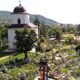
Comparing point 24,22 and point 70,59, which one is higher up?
point 24,22

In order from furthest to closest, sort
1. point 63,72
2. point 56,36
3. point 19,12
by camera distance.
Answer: point 56,36 < point 19,12 < point 63,72

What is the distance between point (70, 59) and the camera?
3388 cm

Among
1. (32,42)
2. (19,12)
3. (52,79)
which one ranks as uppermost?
(19,12)

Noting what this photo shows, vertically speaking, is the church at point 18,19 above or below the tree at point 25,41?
above

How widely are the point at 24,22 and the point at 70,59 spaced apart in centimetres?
1133

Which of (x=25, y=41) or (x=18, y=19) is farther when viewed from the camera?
(x=18, y=19)

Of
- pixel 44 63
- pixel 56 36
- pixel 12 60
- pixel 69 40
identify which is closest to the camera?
pixel 44 63

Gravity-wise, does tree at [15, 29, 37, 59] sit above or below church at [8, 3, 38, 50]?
below

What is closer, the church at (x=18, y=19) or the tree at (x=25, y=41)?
the tree at (x=25, y=41)

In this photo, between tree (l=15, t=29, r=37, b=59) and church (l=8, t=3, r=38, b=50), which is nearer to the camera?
tree (l=15, t=29, r=37, b=59)

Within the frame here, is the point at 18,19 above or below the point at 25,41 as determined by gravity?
above

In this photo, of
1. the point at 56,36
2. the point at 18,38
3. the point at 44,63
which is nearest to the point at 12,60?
the point at 18,38

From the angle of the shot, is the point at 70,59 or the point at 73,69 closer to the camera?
the point at 73,69

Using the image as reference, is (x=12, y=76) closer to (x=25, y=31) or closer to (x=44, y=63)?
(x=25, y=31)
